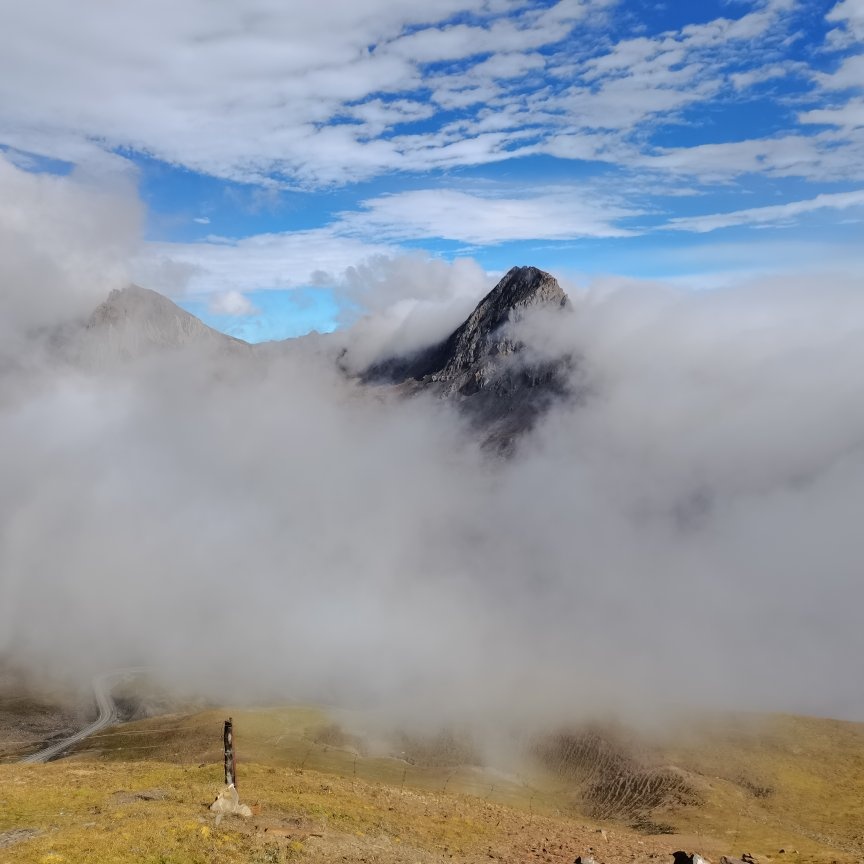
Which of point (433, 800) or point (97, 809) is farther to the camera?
point (433, 800)

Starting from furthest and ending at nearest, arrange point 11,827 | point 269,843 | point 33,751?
point 33,751
point 11,827
point 269,843

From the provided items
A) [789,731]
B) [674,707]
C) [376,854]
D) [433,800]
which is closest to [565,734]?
[674,707]

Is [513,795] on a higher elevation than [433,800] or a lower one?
lower

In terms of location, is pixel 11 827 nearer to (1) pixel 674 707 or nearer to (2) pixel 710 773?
(2) pixel 710 773

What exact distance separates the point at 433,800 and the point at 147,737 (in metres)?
117

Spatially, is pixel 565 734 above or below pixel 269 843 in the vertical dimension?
below

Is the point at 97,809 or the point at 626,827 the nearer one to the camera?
the point at 97,809

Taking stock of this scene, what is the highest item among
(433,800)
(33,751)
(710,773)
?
(433,800)

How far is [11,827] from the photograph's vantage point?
66688mm

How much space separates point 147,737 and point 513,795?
328 feet

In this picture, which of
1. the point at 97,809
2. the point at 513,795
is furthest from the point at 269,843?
the point at 513,795

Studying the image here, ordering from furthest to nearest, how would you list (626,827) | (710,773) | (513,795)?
(710,773) → (513,795) → (626,827)

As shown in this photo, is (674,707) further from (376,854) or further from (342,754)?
(376,854)

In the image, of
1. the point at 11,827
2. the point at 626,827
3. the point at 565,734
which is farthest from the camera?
the point at 565,734
